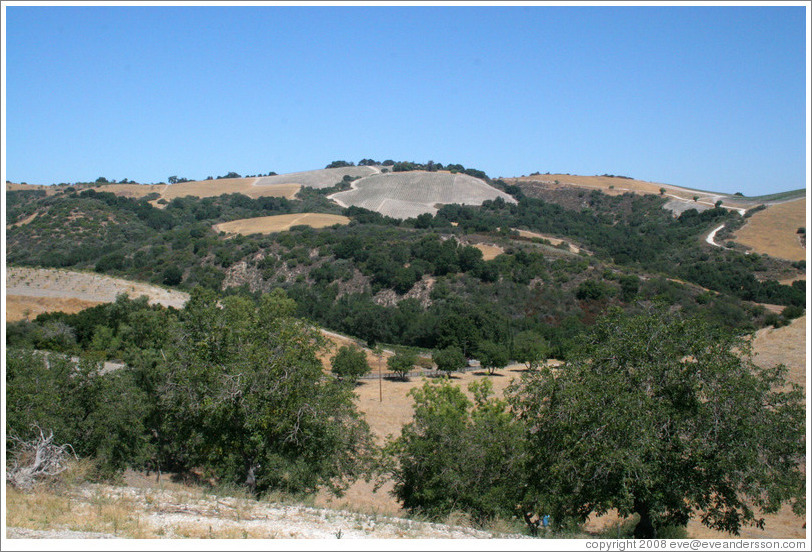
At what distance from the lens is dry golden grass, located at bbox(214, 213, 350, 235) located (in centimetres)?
9838

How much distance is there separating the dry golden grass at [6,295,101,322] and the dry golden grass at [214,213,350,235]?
45.5 metres

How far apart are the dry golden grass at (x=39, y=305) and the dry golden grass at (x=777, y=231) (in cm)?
8302

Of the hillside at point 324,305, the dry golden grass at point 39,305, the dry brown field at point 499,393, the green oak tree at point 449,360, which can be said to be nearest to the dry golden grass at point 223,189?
the hillside at point 324,305

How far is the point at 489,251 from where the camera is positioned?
83.8 m

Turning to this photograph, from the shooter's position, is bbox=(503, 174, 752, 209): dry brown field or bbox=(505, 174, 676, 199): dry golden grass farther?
bbox=(505, 174, 676, 199): dry golden grass

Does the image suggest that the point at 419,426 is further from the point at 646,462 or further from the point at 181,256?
the point at 181,256

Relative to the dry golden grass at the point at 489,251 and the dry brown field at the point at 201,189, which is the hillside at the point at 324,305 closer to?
the dry golden grass at the point at 489,251

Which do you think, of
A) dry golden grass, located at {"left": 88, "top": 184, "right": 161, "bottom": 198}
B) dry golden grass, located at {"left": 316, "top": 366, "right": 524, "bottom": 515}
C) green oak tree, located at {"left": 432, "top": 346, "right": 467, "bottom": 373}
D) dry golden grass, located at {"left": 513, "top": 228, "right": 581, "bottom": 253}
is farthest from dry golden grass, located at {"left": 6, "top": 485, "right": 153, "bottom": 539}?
dry golden grass, located at {"left": 88, "top": 184, "right": 161, "bottom": 198}

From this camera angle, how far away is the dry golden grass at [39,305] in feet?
155

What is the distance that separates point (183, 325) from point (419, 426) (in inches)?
397

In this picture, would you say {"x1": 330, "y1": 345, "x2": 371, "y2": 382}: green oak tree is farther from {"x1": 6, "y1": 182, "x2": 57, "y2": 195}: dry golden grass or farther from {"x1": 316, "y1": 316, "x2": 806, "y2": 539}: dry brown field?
{"x1": 6, "y1": 182, "x2": 57, "y2": 195}: dry golden grass

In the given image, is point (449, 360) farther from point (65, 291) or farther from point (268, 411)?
point (268, 411)

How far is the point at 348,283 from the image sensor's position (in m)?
77.9

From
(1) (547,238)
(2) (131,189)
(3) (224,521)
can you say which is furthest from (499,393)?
(2) (131,189)
